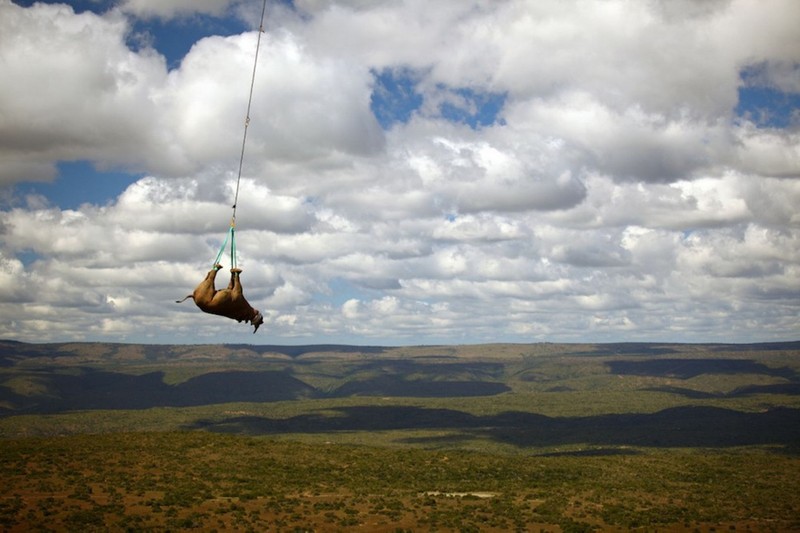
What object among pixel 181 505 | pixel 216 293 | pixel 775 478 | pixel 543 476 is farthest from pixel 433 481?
pixel 216 293

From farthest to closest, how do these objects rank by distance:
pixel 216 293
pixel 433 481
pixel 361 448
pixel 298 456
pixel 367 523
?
pixel 361 448, pixel 298 456, pixel 433 481, pixel 367 523, pixel 216 293

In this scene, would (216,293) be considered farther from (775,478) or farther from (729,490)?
(775,478)

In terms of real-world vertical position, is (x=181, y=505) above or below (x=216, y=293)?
below

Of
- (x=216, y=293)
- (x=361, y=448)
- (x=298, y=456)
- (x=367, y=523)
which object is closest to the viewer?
(x=216, y=293)

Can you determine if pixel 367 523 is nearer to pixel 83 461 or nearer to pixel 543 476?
pixel 83 461

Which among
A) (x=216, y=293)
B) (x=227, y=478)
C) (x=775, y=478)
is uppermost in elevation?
(x=216, y=293)

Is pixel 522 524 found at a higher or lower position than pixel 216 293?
lower

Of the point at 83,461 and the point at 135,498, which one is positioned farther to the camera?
the point at 83,461

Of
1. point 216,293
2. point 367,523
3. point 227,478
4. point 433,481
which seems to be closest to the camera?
point 216,293

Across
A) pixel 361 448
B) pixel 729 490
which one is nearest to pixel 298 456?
pixel 361 448
